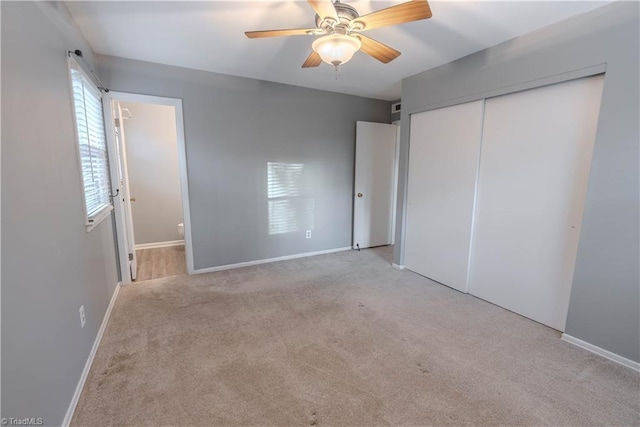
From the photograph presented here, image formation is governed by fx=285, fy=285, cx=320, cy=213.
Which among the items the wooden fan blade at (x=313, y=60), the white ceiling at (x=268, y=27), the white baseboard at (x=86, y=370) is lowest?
the white baseboard at (x=86, y=370)

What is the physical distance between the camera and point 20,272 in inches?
45.7

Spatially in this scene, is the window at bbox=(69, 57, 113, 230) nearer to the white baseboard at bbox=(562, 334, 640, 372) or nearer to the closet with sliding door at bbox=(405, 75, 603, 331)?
the closet with sliding door at bbox=(405, 75, 603, 331)

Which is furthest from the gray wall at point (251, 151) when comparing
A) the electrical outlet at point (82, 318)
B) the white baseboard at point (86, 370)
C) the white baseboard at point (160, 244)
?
the white baseboard at point (160, 244)

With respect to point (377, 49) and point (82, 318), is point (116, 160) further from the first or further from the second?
point (377, 49)

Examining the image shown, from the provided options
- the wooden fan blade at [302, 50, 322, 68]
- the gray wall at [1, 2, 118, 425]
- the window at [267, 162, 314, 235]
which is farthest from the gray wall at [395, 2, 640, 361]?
the gray wall at [1, 2, 118, 425]

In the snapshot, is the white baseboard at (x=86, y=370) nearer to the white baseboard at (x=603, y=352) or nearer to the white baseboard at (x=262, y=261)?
the white baseboard at (x=262, y=261)

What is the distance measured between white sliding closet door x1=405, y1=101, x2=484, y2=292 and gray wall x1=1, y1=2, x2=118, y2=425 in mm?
3233

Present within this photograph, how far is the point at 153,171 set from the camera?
4699 mm

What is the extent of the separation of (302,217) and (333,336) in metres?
2.17

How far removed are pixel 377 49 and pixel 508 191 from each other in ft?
5.69

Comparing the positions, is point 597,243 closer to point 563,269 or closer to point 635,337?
point 563,269

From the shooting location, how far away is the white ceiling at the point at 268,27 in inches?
77.2

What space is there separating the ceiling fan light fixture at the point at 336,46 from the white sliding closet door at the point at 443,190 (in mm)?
1668

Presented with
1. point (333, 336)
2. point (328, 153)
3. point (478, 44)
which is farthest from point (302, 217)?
point (478, 44)
